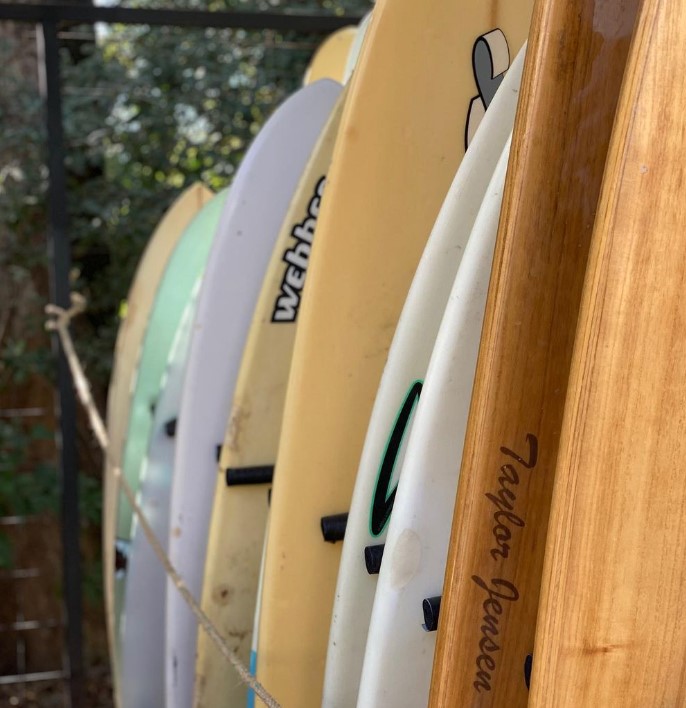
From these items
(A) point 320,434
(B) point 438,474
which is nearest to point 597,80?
(B) point 438,474

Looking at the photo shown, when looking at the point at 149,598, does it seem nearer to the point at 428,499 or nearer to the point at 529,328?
the point at 428,499

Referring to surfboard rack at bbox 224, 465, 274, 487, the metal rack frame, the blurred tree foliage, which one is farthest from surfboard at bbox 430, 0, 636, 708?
the blurred tree foliage

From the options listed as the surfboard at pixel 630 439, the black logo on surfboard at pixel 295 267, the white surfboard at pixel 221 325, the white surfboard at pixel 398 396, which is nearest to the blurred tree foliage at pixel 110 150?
the white surfboard at pixel 221 325

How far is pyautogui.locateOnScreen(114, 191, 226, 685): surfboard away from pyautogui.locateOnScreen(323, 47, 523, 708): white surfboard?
0.98 metres

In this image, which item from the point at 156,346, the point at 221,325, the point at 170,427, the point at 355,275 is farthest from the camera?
the point at 156,346

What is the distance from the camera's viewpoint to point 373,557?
938mm

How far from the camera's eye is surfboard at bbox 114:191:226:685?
6.25 ft

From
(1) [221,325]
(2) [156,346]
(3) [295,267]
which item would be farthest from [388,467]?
(2) [156,346]

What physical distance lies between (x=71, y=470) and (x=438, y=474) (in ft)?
5.29

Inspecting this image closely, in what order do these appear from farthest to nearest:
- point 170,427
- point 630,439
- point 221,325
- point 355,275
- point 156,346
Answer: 1. point 156,346
2. point 170,427
3. point 221,325
4. point 355,275
5. point 630,439

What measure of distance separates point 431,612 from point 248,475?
49 cm

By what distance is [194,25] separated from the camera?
83.4 inches

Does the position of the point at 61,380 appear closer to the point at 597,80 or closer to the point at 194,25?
the point at 194,25

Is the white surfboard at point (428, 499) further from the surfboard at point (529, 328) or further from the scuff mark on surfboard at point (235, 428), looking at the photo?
the scuff mark on surfboard at point (235, 428)
